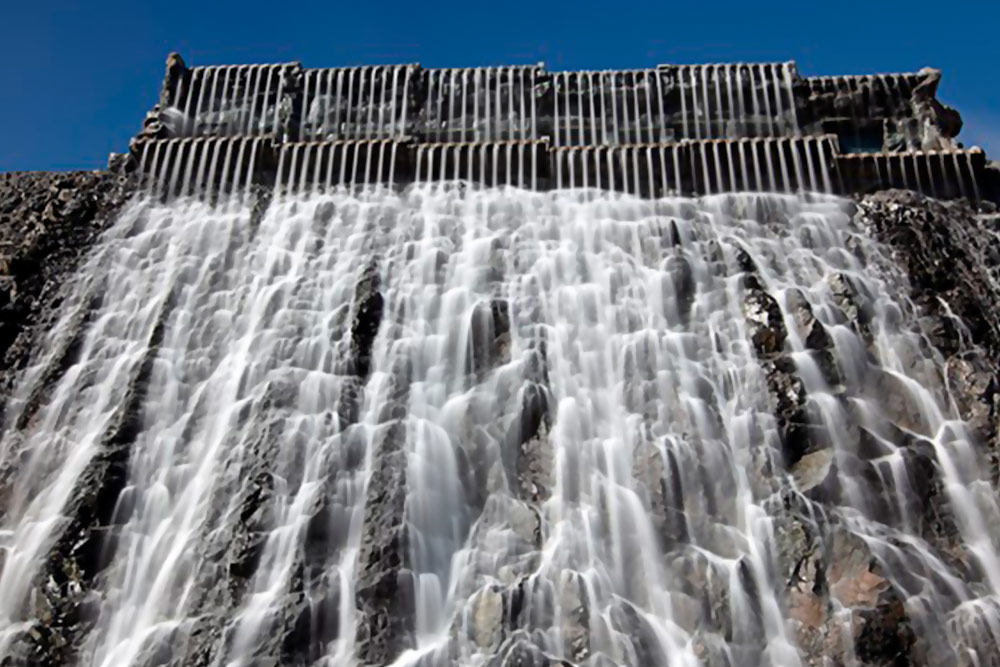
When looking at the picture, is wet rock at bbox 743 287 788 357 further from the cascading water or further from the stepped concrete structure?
the stepped concrete structure

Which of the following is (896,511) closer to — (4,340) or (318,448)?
(318,448)

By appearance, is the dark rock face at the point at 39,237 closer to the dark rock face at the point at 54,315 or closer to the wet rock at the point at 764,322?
the dark rock face at the point at 54,315

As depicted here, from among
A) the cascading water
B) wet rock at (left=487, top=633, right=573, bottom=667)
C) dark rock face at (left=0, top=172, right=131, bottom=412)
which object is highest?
dark rock face at (left=0, top=172, right=131, bottom=412)

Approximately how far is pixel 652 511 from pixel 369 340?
5.73 meters

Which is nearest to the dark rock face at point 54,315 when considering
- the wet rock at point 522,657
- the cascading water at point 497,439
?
the cascading water at point 497,439

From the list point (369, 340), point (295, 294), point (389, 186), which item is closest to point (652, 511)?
point (369, 340)

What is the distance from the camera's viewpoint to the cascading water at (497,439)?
12.8 metres

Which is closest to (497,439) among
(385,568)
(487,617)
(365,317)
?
(385,568)

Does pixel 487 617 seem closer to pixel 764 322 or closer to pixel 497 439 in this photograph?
pixel 497 439

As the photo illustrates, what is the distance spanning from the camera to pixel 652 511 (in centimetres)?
1399

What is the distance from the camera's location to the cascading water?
12766 millimetres

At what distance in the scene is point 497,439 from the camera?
1509cm

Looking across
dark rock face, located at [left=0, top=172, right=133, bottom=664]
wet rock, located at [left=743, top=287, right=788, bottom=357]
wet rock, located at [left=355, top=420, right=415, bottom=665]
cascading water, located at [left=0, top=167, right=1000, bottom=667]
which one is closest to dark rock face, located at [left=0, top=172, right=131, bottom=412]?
dark rock face, located at [left=0, top=172, right=133, bottom=664]

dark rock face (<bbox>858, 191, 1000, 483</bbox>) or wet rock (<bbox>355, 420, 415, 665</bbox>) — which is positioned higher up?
dark rock face (<bbox>858, 191, 1000, 483</bbox>)
